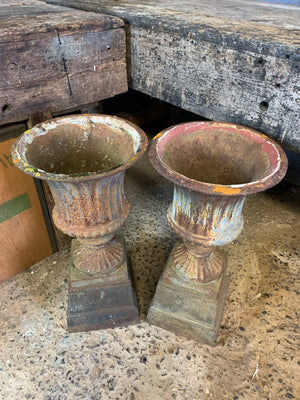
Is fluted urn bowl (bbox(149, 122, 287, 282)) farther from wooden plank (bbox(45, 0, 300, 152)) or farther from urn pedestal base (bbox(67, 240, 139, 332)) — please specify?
→ urn pedestal base (bbox(67, 240, 139, 332))

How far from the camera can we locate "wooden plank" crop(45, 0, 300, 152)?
1688mm

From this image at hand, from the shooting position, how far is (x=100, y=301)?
83.0 inches

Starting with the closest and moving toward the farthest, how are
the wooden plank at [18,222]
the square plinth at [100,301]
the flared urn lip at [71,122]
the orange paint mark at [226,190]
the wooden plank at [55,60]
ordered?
1. the orange paint mark at [226,190]
2. the flared urn lip at [71,122]
3. the wooden plank at [55,60]
4. the square plinth at [100,301]
5. the wooden plank at [18,222]

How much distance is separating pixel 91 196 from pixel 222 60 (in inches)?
46.7

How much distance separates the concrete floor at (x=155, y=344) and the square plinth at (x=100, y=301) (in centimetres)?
7

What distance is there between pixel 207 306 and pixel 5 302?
1.60 meters

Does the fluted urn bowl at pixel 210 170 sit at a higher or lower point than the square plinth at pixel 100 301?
higher

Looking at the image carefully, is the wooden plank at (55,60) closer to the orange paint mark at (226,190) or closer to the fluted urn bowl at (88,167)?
the fluted urn bowl at (88,167)

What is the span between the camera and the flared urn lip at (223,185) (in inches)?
53.3

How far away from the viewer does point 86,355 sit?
6.56ft

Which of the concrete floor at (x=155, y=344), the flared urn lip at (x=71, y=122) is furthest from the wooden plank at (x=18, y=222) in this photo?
the flared urn lip at (x=71, y=122)

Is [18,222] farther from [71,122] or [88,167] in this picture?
[71,122]

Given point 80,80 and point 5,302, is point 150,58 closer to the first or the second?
point 80,80

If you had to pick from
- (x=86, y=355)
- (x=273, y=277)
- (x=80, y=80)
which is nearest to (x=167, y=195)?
(x=273, y=277)
